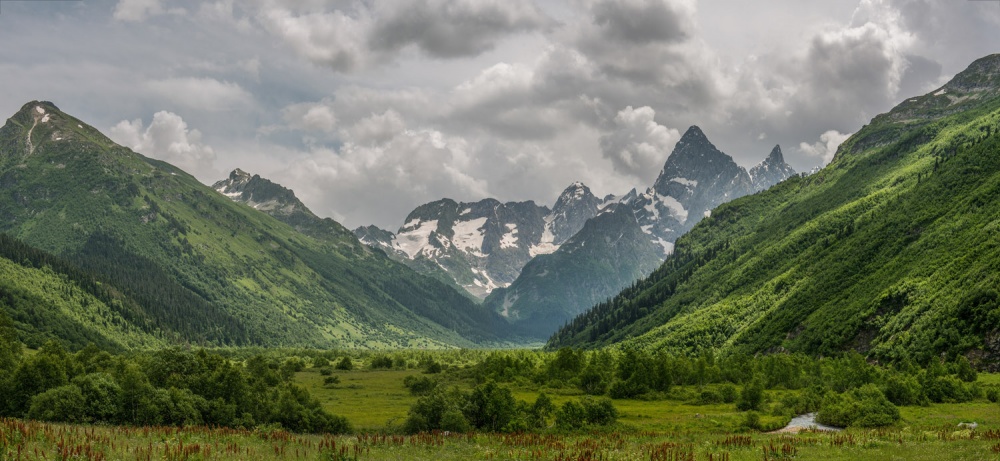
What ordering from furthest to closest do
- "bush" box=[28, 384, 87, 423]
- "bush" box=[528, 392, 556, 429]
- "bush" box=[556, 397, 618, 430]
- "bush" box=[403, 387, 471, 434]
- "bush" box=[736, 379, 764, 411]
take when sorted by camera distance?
"bush" box=[736, 379, 764, 411] → "bush" box=[528, 392, 556, 429] → "bush" box=[403, 387, 471, 434] → "bush" box=[556, 397, 618, 430] → "bush" box=[28, 384, 87, 423]

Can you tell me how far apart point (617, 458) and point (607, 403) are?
42.9 metres

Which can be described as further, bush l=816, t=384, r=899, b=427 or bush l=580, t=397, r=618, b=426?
bush l=580, t=397, r=618, b=426

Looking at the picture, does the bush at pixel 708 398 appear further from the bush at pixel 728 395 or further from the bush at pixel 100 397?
the bush at pixel 100 397

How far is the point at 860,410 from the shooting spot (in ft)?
264

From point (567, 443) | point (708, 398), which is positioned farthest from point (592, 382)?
point (567, 443)

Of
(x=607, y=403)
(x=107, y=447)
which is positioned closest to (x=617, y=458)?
(x=107, y=447)

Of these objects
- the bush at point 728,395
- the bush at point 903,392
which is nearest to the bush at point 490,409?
the bush at point 728,395

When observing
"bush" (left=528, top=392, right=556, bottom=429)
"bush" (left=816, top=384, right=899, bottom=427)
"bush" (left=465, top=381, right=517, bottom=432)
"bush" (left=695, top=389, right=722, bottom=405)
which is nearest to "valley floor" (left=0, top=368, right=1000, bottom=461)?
"bush" (left=816, top=384, right=899, bottom=427)

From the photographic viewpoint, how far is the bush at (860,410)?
77750 millimetres

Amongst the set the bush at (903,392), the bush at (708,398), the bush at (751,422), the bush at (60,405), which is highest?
the bush at (903,392)

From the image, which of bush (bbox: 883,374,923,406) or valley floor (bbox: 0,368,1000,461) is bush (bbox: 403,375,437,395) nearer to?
valley floor (bbox: 0,368,1000,461)

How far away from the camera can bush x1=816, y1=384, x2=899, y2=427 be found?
77750 millimetres

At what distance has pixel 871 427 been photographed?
251ft

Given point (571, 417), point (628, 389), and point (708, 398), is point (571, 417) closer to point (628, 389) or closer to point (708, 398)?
point (708, 398)
